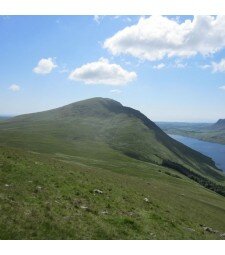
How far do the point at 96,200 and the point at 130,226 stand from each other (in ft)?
17.7

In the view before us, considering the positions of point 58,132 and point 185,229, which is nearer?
point 185,229

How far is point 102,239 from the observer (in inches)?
762

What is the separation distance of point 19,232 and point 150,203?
59.9 ft

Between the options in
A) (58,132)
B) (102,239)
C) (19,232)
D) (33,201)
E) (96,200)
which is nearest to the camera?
(19,232)

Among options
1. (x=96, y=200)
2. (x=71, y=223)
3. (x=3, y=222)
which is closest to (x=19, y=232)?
(x=3, y=222)

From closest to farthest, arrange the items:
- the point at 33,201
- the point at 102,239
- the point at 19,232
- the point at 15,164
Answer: the point at 19,232 < the point at 102,239 < the point at 33,201 < the point at 15,164

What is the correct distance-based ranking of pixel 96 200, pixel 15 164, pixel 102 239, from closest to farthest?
1. pixel 102 239
2. pixel 96 200
3. pixel 15 164

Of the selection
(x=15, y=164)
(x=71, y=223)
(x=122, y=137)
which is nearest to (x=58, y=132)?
(x=122, y=137)

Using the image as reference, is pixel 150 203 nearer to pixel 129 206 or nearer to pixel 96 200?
pixel 129 206

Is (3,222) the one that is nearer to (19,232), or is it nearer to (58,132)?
(19,232)

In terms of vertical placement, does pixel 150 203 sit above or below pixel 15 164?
below

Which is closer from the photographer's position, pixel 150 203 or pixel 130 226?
pixel 130 226
